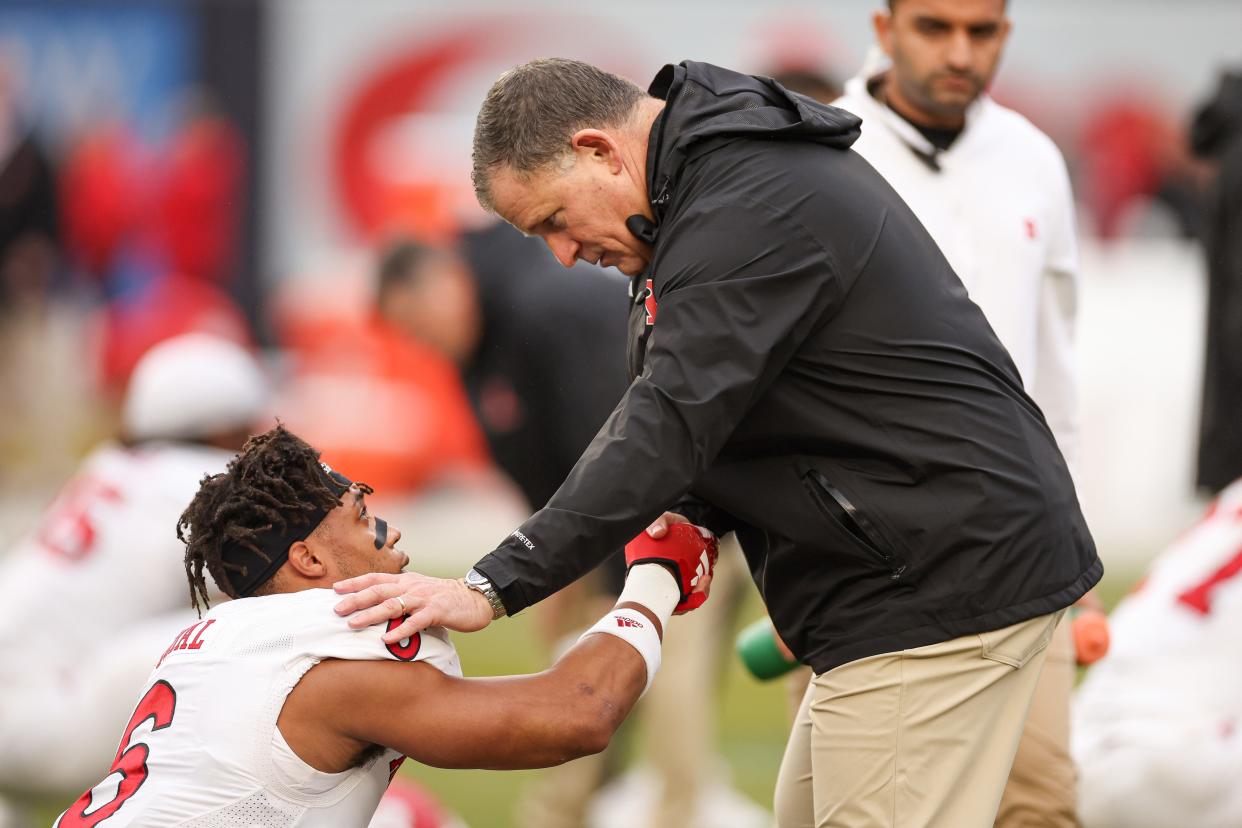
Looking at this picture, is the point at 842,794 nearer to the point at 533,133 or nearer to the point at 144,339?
the point at 533,133

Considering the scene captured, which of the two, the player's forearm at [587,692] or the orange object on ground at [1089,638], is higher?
the player's forearm at [587,692]

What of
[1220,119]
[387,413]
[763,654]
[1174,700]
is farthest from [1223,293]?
[387,413]

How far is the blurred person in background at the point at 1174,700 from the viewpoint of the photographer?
186 inches

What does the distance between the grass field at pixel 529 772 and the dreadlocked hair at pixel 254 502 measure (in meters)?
2.92

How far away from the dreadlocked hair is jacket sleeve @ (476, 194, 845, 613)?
53 cm

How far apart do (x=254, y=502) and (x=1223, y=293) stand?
13.0ft

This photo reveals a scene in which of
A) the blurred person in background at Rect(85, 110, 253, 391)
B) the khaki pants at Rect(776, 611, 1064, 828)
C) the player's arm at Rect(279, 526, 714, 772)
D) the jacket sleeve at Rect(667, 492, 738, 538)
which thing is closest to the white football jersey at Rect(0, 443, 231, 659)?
the jacket sleeve at Rect(667, 492, 738, 538)

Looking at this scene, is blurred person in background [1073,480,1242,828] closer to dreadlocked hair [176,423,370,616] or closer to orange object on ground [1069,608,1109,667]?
orange object on ground [1069,608,1109,667]

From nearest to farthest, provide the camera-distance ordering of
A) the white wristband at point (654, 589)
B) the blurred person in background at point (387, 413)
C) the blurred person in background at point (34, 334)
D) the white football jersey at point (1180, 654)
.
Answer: the white wristband at point (654, 589) → the white football jersey at point (1180, 654) → the blurred person in background at point (387, 413) → the blurred person in background at point (34, 334)

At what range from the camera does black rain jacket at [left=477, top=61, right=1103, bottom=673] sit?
10.1ft

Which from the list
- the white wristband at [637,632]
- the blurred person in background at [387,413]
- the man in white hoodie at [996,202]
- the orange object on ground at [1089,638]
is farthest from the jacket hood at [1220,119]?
the blurred person in background at [387,413]

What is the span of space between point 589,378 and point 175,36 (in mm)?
11699

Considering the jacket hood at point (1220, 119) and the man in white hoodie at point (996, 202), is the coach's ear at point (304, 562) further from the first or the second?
the jacket hood at point (1220, 119)

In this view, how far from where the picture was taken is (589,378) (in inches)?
248
